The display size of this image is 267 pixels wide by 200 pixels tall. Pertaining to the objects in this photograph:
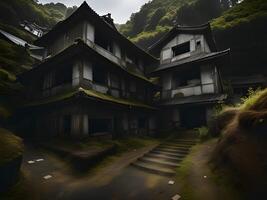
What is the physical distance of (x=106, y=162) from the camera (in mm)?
9180

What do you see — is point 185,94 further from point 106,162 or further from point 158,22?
point 158,22

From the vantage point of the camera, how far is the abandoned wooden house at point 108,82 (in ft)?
38.7

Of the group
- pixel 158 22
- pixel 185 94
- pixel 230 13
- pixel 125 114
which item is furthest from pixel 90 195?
pixel 158 22

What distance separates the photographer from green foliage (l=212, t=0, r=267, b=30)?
23969mm

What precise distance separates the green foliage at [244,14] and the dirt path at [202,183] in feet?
80.8

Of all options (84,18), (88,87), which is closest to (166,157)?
(88,87)

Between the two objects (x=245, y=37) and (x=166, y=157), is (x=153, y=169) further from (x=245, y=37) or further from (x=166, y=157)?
(x=245, y=37)

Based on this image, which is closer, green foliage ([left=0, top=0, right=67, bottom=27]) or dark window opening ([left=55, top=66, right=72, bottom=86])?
dark window opening ([left=55, top=66, right=72, bottom=86])

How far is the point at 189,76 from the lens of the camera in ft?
64.2

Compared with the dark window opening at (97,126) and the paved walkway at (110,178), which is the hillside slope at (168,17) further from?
the paved walkway at (110,178)

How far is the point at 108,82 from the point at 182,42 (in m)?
11.2

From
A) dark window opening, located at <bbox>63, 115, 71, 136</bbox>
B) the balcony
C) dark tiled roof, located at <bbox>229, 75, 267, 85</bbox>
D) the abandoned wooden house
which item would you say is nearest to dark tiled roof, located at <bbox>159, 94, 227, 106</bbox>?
the abandoned wooden house

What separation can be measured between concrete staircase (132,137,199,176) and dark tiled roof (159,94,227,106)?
469 cm

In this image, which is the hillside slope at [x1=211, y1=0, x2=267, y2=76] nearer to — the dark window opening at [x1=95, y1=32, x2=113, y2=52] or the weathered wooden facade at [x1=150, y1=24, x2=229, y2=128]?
→ the weathered wooden facade at [x1=150, y1=24, x2=229, y2=128]
